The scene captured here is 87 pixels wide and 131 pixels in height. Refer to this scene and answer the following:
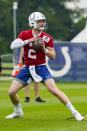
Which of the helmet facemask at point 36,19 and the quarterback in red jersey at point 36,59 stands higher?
the helmet facemask at point 36,19

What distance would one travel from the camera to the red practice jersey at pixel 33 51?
13.7 m

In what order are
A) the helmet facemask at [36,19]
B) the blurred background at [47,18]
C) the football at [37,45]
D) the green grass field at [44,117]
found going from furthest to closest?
the blurred background at [47,18]
the helmet facemask at [36,19]
the football at [37,45]
the green grass field at [44,117]

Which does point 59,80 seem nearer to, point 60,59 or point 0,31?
point 60,59

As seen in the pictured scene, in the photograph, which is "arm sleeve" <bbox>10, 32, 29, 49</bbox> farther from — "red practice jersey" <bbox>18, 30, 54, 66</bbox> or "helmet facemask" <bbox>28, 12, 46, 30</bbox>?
"helmet facemask" <bbox>28, 12, 46, 30</bbox>

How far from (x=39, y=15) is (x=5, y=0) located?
8592 cm

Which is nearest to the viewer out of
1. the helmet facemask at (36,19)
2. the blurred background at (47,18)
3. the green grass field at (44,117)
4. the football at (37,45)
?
the green grass field at (44,117)

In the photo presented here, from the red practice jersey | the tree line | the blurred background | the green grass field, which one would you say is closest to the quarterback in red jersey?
the red practice jersey

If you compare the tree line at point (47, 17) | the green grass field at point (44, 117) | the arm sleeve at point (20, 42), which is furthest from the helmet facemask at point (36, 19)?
the tree line at point (47, 17)

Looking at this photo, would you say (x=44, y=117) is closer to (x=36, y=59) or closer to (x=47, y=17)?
(x=36, y=59)

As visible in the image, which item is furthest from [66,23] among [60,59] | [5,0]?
[60,59]

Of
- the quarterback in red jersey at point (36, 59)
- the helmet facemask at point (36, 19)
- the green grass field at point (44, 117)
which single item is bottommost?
the green grass field at point (44, 117)

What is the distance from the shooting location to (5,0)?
9881 centimetres

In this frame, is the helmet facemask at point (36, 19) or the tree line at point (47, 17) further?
the tree line at point (47, 17)

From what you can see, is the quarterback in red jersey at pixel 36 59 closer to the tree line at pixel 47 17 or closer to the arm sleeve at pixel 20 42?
the arm sleeve at pixel 20 42
